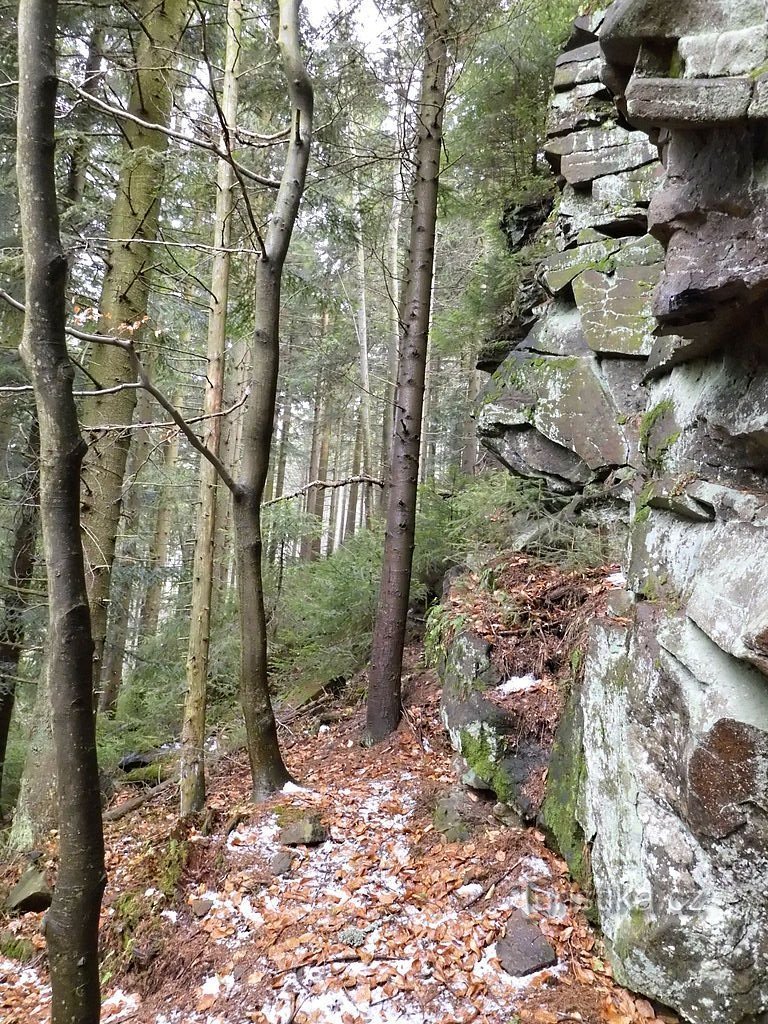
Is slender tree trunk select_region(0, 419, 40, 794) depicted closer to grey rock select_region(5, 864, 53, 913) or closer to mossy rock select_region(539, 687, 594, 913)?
grey rock select_region(5, 864, 53, 913)

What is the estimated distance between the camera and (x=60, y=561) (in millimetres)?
2217

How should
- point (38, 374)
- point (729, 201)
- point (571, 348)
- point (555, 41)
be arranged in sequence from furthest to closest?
point (555, 41) → point (571, 348) → point (729, 201) → point (38, 374)

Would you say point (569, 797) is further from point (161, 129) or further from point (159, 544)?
point (159, 544)

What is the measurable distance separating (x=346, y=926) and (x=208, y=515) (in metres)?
3.75


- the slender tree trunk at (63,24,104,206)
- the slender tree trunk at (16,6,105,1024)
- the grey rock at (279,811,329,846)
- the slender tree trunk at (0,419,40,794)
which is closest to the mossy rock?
the grey rock at (279,811,329,846)

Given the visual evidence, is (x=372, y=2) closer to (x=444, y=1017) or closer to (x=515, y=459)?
(x=515, y=459)

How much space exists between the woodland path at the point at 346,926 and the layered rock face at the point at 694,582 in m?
0.50

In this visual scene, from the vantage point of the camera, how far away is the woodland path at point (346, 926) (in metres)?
3.17

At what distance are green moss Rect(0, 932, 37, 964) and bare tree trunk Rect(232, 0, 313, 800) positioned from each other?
1.92 meters

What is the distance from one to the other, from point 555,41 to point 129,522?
1065cm

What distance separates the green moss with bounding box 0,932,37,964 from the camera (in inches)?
156

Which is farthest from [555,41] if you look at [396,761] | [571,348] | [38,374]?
[396,761]

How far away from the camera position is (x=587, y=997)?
10.2 feet

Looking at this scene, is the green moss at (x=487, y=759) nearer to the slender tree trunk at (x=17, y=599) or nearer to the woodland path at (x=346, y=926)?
the woodland path at (x=346, y=926)
